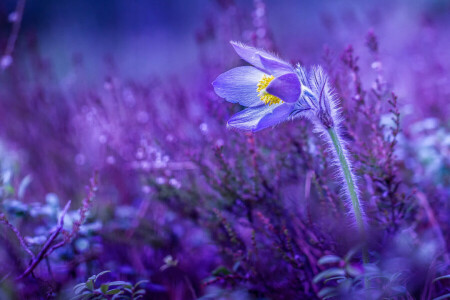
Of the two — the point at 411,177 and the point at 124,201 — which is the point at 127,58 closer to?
the point at 124,201

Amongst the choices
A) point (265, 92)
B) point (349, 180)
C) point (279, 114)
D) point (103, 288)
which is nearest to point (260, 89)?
point (265, 92)

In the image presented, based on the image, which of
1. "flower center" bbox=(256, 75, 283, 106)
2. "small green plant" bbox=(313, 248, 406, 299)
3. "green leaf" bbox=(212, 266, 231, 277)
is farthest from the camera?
"green leaf" bbox=(212, 266, 231, 277)

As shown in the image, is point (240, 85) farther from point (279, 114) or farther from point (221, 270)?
point (221, 270)

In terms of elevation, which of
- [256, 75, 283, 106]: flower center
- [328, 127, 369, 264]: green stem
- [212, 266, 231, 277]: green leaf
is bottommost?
[212, 266, 231, 277]: green leaf

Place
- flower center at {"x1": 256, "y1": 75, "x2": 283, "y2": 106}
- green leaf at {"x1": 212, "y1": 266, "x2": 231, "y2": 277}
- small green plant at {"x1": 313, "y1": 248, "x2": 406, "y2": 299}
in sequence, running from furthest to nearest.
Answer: green leaf at {"x1": 212, "y1": 266, "x2": 231, "y2": 277} < flower center at {"x1": 256, "y1": 75, "x2": 283, "y2": 106} < small green plant at {"x1": 313, "y1": 248, "x2": 406, "y2": 299}

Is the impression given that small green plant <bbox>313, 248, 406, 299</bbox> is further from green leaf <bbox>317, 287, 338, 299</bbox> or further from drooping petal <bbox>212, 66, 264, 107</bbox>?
drooping petal <bbox>212, 66, 264, 107</bbox>

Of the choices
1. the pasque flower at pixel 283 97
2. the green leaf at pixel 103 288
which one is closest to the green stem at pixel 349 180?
the pasque flower at pixel 283 97

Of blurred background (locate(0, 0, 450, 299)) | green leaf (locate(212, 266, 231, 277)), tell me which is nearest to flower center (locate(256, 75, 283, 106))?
blurred background (locate(0, 0, 450, 299))
